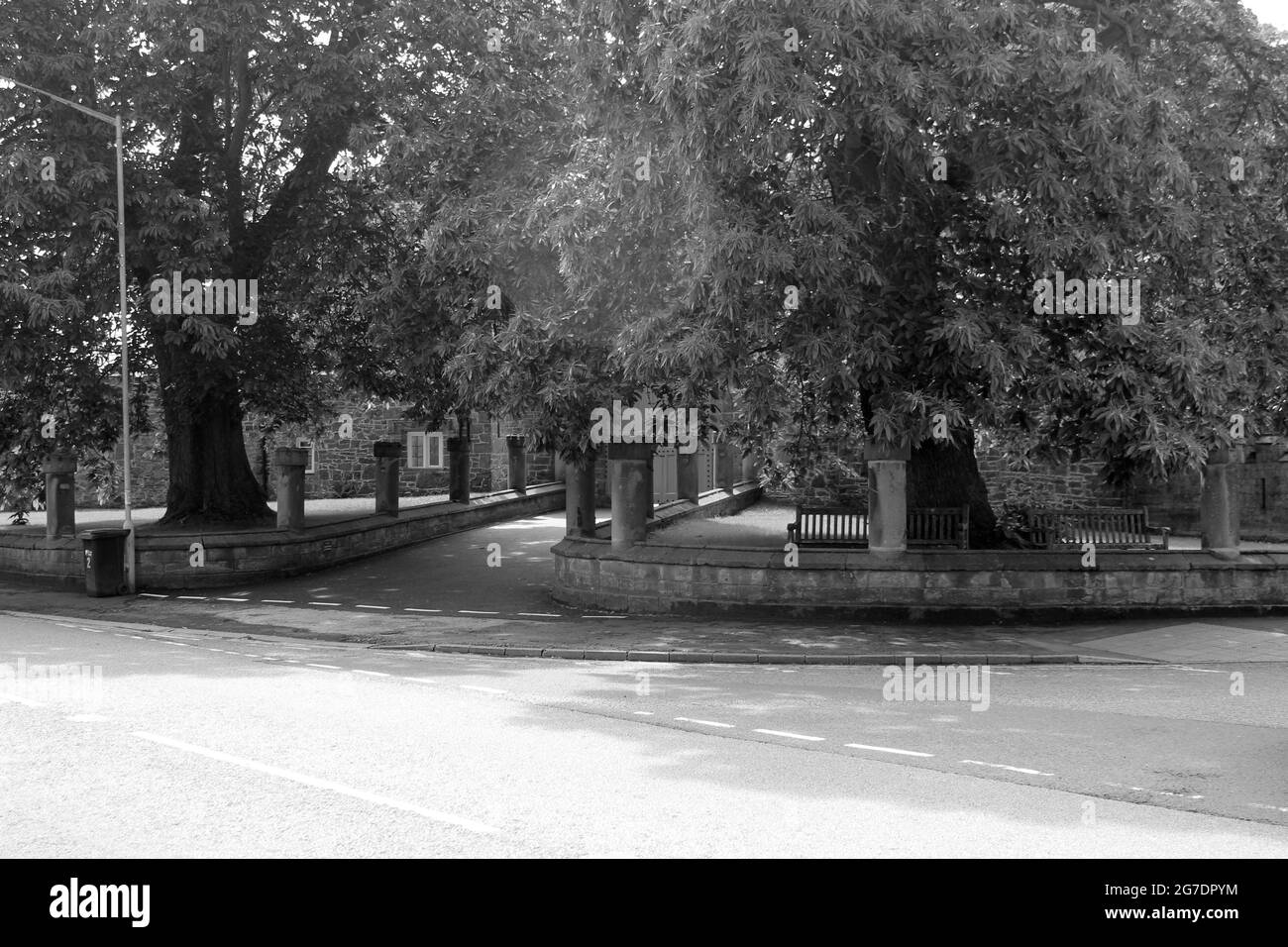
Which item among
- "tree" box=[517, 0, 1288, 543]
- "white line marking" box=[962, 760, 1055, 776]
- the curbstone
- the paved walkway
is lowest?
the curbstone

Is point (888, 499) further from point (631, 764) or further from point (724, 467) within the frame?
point (724, 467)

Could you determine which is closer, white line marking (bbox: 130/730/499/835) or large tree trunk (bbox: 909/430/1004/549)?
white line marking (bbox: 130/730/499/835)

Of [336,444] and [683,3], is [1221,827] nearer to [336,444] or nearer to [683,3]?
[683,3]

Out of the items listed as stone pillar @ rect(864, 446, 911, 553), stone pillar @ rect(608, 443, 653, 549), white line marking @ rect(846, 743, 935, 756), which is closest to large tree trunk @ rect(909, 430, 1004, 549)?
stone pillar @ rect(864, 446, 911, 553)

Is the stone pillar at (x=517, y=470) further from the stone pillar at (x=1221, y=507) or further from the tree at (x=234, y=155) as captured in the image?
the stone pillar at (x=1221, y=507)

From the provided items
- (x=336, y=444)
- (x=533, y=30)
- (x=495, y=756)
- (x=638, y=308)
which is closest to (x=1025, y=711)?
(x=495, y=756)

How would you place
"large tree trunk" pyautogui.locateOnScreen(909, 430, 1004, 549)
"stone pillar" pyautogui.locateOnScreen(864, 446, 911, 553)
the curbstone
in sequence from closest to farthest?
the curbstone
"stone pillar" pyautogui.locateOnScreen(864, 446, 911, 553)
"large tree trunk" pyautogui.locateOnScreen(909, 430, 1004, 549)

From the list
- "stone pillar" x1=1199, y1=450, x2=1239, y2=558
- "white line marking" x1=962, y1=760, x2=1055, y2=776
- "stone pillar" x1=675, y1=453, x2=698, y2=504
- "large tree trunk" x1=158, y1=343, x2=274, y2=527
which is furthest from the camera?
"stone pillar" x1=675, y1=453, x2=698, y2=504

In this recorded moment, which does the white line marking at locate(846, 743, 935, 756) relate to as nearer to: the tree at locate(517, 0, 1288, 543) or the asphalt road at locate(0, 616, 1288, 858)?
the asphalt road at locate(0, 616, 1288, 858)

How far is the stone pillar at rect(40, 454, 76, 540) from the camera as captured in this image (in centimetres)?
2180

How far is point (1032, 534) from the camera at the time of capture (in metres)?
17.4

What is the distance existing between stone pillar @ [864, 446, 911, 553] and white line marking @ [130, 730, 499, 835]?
381 inches

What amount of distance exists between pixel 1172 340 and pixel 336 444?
27.4 m

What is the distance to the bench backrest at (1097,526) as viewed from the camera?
55.1 ft
